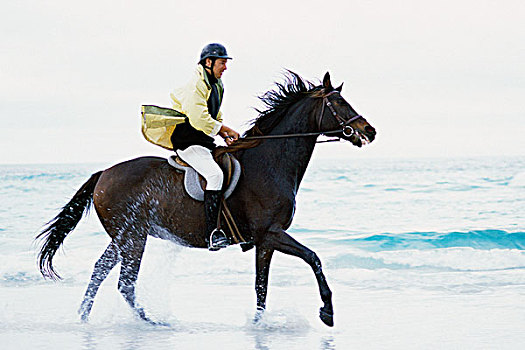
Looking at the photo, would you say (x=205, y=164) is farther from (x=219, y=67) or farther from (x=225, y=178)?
(x=219, y=67)

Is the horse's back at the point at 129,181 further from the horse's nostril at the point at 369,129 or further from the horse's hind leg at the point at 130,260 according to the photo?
the horse's nostril at the point at 369,129

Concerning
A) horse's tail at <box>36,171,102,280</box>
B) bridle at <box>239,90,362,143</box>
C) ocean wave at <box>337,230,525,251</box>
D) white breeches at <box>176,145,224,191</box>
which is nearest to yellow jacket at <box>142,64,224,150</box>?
white breeches at <box>176,145,224,191</box>

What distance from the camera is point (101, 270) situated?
6.00 m

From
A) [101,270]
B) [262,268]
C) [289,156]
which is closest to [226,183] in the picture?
[289,156]

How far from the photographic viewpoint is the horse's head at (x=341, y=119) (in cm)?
530

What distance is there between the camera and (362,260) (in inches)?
420

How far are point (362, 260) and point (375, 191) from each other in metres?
13.8

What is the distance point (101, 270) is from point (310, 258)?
1.96m

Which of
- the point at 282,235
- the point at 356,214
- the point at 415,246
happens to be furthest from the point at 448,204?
the point at 282,235

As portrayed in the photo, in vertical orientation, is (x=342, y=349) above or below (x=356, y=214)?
above

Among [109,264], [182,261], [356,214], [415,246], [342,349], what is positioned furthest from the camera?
[356,214]

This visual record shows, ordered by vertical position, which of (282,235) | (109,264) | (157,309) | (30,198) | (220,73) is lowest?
(30,198)

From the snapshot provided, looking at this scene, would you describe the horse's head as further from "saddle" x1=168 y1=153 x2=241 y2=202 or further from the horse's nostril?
"saddle" x1=168 y1=153 x2=241 y2=202

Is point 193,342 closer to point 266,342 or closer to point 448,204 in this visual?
point 266,342
